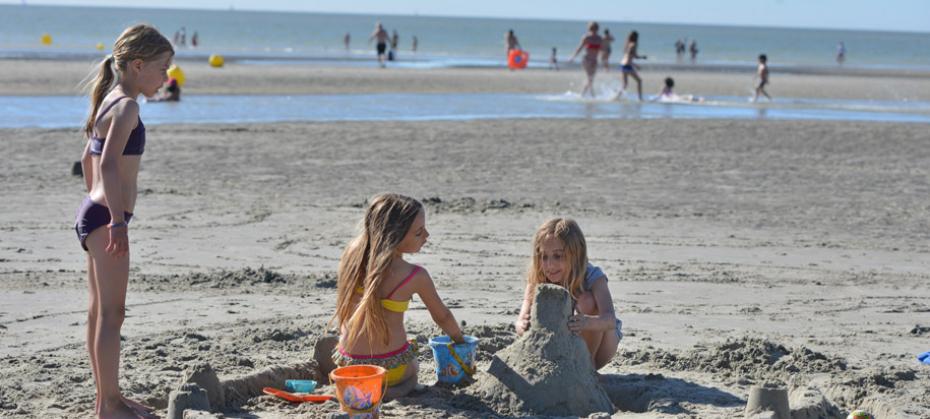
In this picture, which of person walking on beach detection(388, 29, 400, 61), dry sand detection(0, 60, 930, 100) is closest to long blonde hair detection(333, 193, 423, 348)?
dry sand detection(0, 60, 930, 100)

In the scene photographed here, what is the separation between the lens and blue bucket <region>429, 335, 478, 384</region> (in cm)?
556

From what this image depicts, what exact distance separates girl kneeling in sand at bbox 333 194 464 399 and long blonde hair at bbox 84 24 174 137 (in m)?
1.21

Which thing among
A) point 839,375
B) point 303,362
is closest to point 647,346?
point 839,375

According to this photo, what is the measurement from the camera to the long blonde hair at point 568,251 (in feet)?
18.1

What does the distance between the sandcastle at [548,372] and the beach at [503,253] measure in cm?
18

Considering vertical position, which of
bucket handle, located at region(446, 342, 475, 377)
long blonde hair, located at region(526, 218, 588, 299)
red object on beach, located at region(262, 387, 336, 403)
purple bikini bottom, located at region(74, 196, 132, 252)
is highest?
purple bikini bottom, located at region(74, 196, 132, 252)

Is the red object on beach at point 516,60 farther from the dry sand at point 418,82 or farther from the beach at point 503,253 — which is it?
the beach at point 503,253

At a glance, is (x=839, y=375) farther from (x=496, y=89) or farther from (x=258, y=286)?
(x=496, y=89)

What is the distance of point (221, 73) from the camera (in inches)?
1351

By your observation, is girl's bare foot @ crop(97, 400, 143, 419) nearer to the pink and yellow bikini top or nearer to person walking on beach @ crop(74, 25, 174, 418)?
person walking on beach @ crop(74, 25, 174, 418)

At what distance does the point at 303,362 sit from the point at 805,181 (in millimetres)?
8737

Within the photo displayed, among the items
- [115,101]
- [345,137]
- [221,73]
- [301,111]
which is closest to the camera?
[115,101]

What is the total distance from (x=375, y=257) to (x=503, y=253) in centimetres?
355

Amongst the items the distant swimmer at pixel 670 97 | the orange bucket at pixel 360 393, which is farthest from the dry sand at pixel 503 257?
the distant swimmer at pixel 670 97
